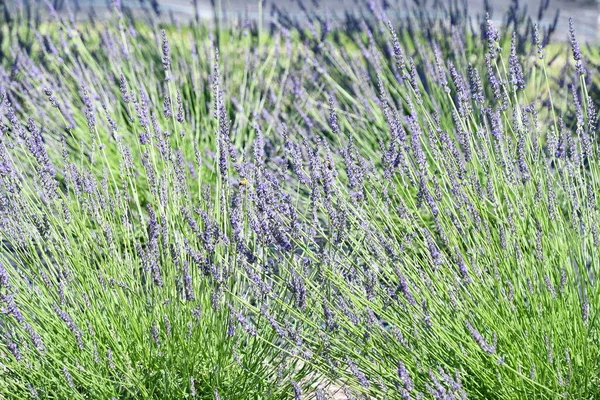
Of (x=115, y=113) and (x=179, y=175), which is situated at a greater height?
(x=179, y=175)

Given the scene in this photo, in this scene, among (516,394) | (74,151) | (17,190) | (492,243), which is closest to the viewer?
(516,394)

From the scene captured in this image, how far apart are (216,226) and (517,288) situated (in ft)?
2.80

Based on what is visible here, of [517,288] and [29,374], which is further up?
[517,288]

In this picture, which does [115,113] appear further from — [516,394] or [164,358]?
[516,394]

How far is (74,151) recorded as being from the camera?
4398mm

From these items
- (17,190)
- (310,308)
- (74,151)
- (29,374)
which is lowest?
(74,151)

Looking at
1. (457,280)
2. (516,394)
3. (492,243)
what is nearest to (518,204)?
(492,243)

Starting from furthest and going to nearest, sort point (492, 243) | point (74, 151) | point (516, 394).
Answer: point (74, 151) < point (492, 243) < point (516, 394)

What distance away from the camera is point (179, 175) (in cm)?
270

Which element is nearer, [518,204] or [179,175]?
[518,204]

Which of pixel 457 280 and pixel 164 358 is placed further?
pixel 164 358

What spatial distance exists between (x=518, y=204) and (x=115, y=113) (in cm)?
258

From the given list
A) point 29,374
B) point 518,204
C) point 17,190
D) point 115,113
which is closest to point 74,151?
point 115,113

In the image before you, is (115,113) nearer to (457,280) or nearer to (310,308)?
(310,308)
